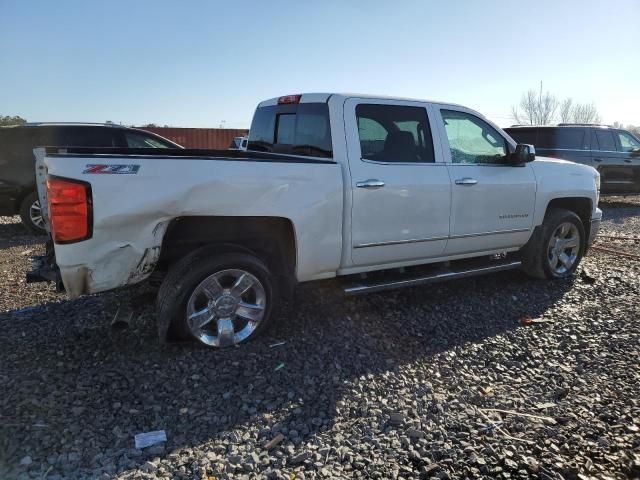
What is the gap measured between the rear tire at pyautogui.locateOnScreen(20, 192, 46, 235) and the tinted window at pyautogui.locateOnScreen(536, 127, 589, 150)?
34.7ft

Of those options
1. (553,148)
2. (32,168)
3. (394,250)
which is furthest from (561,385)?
(553,148)

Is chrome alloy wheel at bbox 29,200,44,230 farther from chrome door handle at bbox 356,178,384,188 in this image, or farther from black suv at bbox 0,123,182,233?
chrome door handle at bbox 356,178,384,188

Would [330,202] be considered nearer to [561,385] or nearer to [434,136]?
[434,136]

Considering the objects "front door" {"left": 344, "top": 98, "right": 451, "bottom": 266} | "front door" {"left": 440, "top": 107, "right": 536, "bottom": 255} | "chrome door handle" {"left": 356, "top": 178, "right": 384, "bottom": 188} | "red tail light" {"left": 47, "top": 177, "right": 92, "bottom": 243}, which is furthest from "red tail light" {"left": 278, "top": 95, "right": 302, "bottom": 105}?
"red tail light" {"left": 47, "top": 177, "right": 92, "bottom": 243}

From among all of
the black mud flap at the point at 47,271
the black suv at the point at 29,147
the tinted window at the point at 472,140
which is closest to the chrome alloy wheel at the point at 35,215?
the black suv at the point at 29,147

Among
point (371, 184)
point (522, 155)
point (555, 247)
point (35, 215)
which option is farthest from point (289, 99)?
point (35, 215)

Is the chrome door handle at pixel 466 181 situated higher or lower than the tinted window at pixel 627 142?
lower

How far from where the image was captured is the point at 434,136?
461 centimetres

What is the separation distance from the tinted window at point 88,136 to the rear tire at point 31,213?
110cm

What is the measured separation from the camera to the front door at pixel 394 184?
410 cm

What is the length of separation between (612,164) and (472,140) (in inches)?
365

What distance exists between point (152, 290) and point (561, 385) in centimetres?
311

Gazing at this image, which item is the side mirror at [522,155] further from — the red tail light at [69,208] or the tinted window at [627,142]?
the tinted window at [627,142]

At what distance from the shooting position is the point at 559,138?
1152cm
